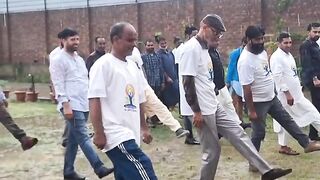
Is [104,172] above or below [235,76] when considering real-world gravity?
below

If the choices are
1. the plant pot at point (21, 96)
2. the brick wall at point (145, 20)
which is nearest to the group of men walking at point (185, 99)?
the brick wall at point (145, 20)

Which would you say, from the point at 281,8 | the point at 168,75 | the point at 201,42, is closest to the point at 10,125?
the point at 201,42

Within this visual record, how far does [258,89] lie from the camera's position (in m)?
7.05

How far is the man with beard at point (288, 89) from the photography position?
7988 mm

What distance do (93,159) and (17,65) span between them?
20312mm

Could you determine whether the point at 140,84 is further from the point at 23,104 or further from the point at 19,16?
the point at 19,16

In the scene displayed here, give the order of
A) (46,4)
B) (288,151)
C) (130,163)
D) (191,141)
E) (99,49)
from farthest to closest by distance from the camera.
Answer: (46,4), (191,141), (99,49), (288,151), (130,163)

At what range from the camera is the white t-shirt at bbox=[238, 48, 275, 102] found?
272 inches

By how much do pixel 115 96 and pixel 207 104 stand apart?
1.57m

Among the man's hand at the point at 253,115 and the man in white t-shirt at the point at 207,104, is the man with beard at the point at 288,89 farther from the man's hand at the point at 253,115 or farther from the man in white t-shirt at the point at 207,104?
the man in white t-shirt at the point at 207,104

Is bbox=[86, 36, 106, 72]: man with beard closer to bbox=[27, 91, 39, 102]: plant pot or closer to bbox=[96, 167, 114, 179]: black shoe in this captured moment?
bbox=[96, 167, 114, 179]: black shoe

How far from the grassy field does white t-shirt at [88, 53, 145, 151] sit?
2.54m

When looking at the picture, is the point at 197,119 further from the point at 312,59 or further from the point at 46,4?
the point at 46,4

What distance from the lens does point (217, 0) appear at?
757 inches
